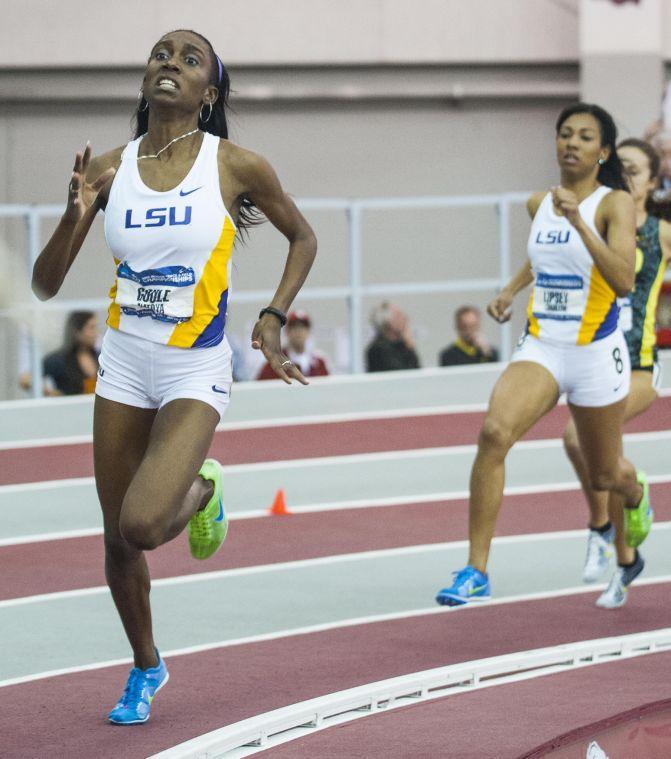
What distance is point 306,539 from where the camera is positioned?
9172 millimetres

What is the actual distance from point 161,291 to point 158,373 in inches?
10.4

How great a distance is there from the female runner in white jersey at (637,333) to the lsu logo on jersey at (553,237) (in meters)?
0.86

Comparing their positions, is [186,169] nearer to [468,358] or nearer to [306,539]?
[306,539]

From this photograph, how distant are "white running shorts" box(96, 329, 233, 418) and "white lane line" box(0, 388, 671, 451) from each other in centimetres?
599

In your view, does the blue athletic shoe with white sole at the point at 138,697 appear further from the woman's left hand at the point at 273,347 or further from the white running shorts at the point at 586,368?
the white running shorts at the point at 586,368

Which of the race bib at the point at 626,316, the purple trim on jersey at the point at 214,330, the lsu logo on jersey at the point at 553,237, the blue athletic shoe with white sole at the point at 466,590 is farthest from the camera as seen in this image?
the race bib at the point at 626,316

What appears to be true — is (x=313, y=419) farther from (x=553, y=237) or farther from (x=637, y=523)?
(x=553, y=237)

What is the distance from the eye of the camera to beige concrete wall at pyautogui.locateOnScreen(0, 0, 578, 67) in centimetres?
1967

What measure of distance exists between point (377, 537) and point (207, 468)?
3563 millimetres

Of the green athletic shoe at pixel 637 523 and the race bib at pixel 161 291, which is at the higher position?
the race bib at pixel 161 291

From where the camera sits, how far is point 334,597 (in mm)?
7863

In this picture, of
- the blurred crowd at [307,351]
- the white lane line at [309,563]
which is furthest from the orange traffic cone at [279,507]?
the blurred crowd at [307,351]

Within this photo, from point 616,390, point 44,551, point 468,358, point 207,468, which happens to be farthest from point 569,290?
point 468,358

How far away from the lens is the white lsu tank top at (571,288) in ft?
24.1
